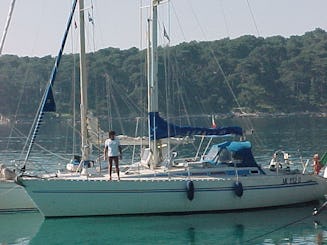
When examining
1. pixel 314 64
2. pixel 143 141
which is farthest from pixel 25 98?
pixel 143 141

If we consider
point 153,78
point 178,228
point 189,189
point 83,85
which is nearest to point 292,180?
point 189,189

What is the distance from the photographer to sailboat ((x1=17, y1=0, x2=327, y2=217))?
89.0 feet

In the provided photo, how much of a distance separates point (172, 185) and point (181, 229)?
75.7 inches

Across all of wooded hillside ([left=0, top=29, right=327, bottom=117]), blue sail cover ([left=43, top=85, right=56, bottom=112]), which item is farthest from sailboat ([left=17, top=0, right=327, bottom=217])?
wooded hillside ([left=0, top=29, right=327, bottom=117])

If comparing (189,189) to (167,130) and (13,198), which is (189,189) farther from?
(13,198)

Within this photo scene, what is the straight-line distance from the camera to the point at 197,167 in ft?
93.5

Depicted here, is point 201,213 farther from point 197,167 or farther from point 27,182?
point 27,182

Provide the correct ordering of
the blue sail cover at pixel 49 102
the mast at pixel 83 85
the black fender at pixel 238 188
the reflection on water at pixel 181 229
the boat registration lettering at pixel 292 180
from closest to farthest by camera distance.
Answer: the reflection on water at pixel 181 229 → the black fender at pixel 238 188 → the blue sail cover at pixel 49 102 → the boat registration lettering at pixel 292 180 → the mast at pixel 83 85

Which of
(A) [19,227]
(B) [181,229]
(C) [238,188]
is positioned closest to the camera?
(B) [181,229]

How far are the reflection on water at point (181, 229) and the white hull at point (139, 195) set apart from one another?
0.31 metres

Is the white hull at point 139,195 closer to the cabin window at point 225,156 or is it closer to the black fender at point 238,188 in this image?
the black fender at point 238,188

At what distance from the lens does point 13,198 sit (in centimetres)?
2900

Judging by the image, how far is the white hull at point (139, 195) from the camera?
27.1 meters

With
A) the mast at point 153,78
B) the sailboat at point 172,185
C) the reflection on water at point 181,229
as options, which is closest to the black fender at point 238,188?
the sailboat at point 172,185
